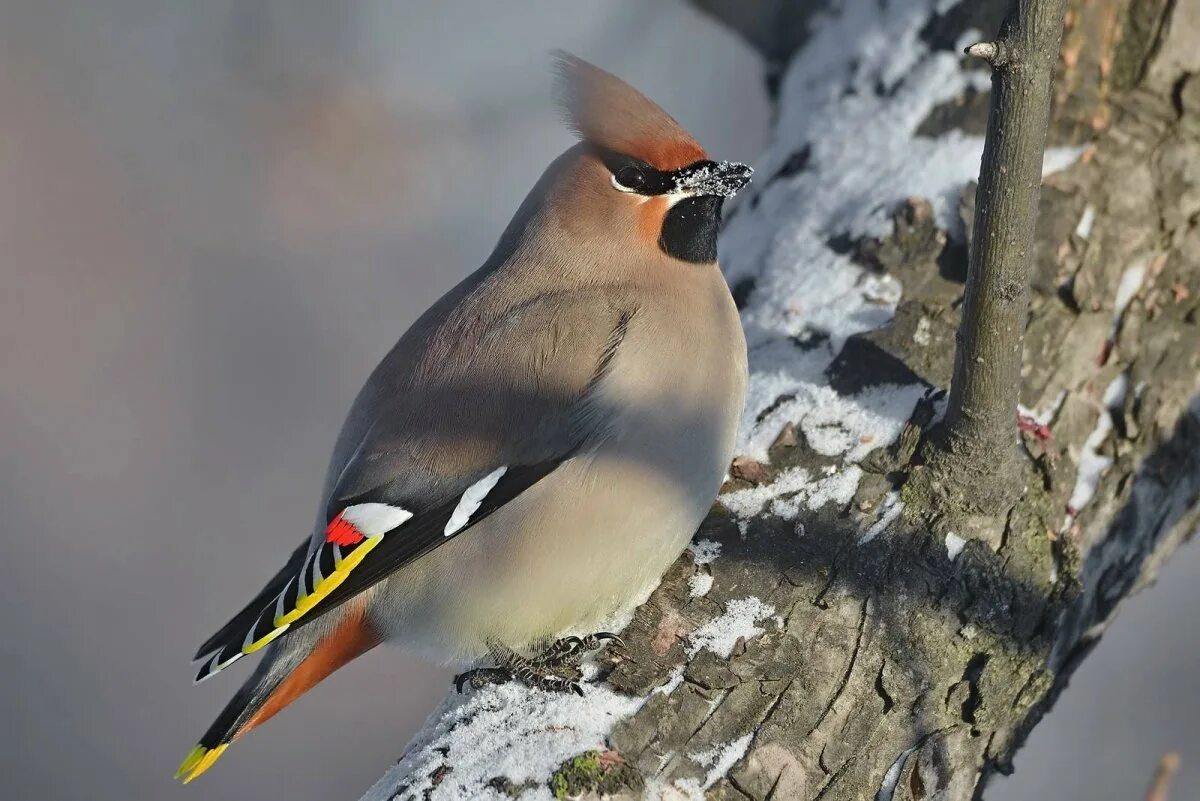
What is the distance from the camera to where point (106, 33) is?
30.2ft

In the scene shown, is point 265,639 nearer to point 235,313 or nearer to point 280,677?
point 280,677

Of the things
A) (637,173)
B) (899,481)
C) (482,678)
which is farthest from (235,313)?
(899,481)

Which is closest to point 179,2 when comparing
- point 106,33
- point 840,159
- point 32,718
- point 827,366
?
point 106,33

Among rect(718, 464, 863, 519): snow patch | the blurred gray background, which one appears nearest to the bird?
rect(718, 464, 863, 519): snow patch

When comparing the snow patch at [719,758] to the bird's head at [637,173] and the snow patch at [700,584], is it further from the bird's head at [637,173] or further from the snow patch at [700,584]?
the bird's head at [637,173]

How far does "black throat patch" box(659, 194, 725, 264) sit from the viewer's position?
341cm

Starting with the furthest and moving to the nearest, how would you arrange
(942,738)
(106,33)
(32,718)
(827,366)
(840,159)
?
(106,33) → (32,718) → (840,159) → (827,366) → (942,738)

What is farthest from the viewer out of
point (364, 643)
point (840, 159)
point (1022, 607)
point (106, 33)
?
point (106, 33)

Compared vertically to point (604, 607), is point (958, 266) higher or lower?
higher

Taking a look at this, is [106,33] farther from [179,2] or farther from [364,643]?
[364,643]

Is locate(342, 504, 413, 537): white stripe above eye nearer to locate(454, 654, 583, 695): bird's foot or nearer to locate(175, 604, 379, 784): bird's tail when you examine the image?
locate(175, 604, 379, 784): bird's tail

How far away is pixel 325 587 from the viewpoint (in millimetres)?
→ 2881

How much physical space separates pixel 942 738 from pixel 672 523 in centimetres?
73

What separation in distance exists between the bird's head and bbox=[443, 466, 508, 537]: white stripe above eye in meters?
0.77
